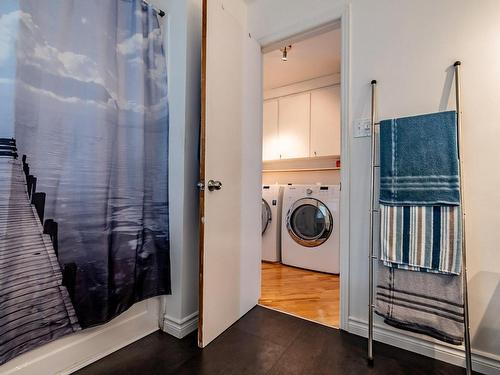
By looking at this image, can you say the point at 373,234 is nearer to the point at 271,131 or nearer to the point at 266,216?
the point at 266,216

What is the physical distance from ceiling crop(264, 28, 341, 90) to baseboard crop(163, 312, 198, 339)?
2540mm

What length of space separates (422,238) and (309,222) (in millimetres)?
1617

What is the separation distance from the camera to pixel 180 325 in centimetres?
156

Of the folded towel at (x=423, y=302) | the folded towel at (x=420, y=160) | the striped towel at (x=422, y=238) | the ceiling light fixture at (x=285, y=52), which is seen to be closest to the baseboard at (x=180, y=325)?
the folded towel at (x=423, y=302)

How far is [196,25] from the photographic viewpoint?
1660 mm

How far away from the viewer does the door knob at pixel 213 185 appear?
1492 mm

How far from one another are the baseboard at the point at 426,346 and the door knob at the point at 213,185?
1182 mm

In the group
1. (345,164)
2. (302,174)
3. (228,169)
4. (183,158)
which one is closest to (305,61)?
(302,174)

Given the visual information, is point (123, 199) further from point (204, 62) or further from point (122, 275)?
point (204, 62)

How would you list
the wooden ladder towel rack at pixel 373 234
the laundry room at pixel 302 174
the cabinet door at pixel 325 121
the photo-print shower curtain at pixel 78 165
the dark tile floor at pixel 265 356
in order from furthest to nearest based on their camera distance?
the cabinet door at pixel 325 121 < the laundry room at pixel 302 174 < the dark tile floor at pixel 265 356 < the wooden ladder towel rack at pixel 373 234 < the photo-print shower curtain at pixel 78 165

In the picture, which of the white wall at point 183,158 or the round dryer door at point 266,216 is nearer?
the white wall at point 183,158

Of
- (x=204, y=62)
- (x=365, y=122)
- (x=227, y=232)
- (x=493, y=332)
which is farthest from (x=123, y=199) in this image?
(x=493, y=332)

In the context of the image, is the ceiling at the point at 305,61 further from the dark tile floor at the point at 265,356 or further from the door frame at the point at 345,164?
the dark tile floor at the point at 265,356

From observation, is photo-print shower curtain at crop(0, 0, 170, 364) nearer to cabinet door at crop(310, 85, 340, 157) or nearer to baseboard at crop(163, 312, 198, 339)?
baseboard at crop(163, 312, 198, 339)
